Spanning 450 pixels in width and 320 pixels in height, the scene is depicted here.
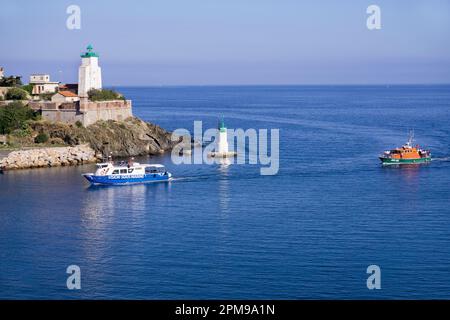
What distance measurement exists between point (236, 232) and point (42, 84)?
124ft

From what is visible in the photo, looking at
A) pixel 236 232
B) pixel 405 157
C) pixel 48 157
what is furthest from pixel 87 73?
pixel 236 232

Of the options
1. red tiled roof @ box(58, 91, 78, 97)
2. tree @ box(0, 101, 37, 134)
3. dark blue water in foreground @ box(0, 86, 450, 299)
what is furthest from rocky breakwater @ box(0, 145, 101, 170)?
red tiled roof @ box(58, 91, 78, 97)

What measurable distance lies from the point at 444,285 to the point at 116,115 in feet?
130

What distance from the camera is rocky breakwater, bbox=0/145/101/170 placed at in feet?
154

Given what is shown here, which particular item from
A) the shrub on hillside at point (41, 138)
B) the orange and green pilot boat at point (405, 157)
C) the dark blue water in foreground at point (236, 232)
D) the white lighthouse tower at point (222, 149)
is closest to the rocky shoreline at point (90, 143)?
the shrub on hillside at point (41, 138)

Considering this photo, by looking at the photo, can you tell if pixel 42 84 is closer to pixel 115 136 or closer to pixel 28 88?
pixel 28 88

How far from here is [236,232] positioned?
29.9m

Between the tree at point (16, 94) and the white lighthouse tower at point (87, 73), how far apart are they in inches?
164

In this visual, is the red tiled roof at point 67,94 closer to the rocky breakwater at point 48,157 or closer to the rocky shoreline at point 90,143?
the rocky shoreline at point 90,143

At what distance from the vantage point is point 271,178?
4247 cm

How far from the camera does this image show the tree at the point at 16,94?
193ft

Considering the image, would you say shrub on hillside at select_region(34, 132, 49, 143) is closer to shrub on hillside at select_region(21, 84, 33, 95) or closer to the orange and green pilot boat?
shrub on hillside at select_region(21, 84, 33, 95)

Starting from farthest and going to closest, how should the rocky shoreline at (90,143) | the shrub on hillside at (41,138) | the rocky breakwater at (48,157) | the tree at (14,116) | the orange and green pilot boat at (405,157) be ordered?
the tree at (14,116) < the shrub on hillside at (41,138) < the orange and green pilot boat at (405,157) < the rocky shoreline at (90,143) < the rocky breakwater at (48,157)
